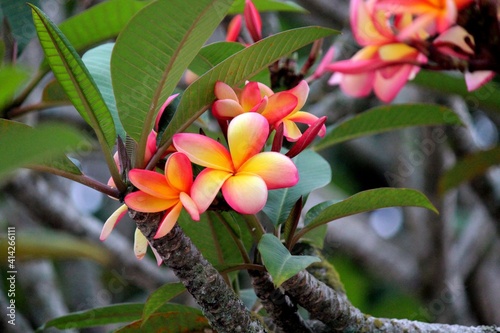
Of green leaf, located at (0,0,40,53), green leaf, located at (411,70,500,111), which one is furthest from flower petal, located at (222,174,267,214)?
green leaf, located at (411,70,500,111)

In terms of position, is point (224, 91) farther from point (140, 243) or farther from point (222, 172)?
point (140, 243)

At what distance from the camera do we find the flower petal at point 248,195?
56 centimetres

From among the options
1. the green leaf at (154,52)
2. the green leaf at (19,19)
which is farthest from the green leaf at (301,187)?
the green leaf at (19,19)

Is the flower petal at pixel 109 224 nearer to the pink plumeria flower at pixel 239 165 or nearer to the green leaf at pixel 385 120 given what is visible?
the pink plumeria flower at pixel 239 165

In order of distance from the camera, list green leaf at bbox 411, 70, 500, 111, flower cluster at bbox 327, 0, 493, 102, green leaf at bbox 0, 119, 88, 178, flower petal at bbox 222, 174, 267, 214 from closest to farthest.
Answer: green leaf at bbox 0, 119, 88, 178 → flower petal at bbox 222, 174, 267, 214 → flower cluster at bbox 327, 0, 493, 102 → green leaf at bbox 411, 70, 500, 111

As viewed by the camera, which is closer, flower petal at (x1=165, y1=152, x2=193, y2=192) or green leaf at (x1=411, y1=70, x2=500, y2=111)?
flower petal at (x1=165, y1=152, x2=193, y2=192)

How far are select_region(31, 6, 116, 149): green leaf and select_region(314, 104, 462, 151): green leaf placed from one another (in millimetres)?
525

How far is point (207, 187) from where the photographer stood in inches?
23.0

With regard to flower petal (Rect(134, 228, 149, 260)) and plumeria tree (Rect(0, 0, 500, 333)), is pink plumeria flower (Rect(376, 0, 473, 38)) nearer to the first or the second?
plumeria tree (Rect(0, 0, 500, 333))

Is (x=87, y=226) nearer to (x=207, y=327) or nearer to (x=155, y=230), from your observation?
(x=207, y=327)

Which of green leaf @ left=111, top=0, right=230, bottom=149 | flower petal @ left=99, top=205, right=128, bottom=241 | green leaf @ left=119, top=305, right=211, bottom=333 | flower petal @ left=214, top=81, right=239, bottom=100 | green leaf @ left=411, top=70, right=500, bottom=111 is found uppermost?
green leaf @ left=111, top=0, right=230, bottom=149

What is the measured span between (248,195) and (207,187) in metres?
0.04

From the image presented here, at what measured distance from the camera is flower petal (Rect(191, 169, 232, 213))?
0.58 metres

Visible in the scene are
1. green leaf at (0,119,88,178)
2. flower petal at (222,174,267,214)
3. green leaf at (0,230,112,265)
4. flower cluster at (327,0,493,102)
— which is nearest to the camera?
green leaf at (0,119,88,178)
